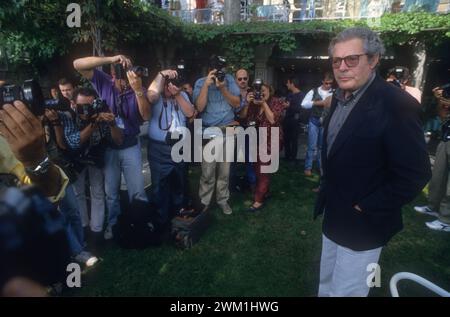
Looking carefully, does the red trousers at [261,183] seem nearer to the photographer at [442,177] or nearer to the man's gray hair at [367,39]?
the photographer at [442,177]

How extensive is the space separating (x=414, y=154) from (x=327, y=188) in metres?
0.63

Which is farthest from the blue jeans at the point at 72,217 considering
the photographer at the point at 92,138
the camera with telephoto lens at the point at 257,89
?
the camera with telephoto lens at the point at 257,89

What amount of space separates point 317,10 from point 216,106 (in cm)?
844

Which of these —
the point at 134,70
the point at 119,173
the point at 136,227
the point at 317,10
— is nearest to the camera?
the point at 134,70

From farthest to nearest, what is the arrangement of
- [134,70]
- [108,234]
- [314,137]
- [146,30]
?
[146,30], [314,137], [108,234], [134,70]

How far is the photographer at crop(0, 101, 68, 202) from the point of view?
1438mm

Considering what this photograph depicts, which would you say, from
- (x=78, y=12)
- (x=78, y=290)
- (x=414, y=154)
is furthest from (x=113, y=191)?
(x=78, y=12)

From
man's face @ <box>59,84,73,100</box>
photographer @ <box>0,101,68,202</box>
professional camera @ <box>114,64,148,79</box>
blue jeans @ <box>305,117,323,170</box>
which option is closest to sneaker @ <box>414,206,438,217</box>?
blue jeans @ <box>305,117,323,170</box>

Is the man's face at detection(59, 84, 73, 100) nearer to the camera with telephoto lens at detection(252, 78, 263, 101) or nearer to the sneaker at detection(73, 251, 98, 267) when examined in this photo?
the sneaker at detection(73, 251, 98, 267)

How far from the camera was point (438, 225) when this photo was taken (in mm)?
3939

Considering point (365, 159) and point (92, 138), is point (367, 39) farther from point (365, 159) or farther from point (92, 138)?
point (92, 138)

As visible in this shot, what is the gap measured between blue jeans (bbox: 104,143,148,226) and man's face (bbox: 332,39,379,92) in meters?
2.53

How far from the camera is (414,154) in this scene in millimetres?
1698

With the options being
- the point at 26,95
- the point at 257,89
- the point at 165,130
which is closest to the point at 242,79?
the point at 257,89
